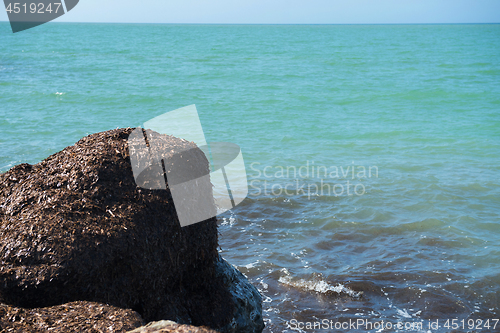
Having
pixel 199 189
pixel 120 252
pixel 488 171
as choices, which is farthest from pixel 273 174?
pixel 120 252

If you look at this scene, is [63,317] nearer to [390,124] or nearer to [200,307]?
[200,307]

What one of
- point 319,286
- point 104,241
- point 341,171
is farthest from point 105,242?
point 341,171

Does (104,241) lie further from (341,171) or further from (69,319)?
(341,171)

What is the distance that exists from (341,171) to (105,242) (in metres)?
8.47

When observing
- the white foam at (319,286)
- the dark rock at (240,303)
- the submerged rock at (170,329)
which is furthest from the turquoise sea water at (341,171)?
the submerged rock at (170,329)

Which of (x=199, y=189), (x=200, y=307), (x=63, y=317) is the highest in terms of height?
(x=199, y=189)

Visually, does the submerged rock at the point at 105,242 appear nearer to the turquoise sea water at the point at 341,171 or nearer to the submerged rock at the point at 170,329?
the submerged rock at the point at 170,329

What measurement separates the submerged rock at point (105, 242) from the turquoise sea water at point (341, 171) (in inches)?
73.6

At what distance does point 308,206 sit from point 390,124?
9.46 meters

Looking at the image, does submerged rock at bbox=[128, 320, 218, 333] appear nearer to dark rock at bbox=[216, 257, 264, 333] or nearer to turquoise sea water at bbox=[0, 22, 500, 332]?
dark rock at bbox=[216, 257, 264, 333]

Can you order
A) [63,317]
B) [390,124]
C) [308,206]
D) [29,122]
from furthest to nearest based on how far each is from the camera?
[390,124] < [29,122] < [308,206] < [63,317]

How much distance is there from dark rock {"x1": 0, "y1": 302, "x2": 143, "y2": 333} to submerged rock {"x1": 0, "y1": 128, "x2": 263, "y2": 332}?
0.22 meters

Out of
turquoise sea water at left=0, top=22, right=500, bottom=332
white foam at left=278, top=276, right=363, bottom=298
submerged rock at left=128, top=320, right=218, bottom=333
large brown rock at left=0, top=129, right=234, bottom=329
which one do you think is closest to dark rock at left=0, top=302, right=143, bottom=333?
large brown rock at left=0, top=129, right=234, bottom=329

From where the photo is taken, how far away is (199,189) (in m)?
3.67
